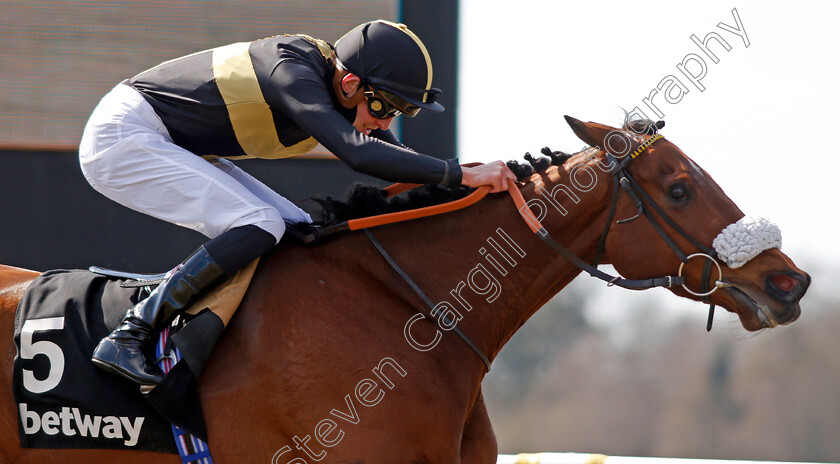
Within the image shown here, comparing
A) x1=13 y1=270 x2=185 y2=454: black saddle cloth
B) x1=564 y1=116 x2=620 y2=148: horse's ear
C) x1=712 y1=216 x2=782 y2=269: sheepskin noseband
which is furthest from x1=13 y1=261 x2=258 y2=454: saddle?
x1=712 y1=216 x2=782 y2=269: sheepskin noseband

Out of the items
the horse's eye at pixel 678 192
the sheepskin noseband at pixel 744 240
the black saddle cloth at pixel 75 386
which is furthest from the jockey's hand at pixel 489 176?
the black saddle cloth at pixel 75 386

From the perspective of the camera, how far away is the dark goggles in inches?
107

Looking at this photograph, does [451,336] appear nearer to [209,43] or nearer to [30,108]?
[209,43]

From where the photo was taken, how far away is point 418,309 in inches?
101

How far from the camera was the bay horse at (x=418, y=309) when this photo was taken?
7.80ft

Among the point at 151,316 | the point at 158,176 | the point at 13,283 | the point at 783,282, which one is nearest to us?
the point at 151,316

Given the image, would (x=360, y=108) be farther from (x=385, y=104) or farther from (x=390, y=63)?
(x=390, y=63)

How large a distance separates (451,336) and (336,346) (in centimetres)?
37

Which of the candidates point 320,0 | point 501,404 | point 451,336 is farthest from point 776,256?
point 501,404

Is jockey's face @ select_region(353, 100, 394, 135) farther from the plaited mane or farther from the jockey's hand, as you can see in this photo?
the jockey's hand

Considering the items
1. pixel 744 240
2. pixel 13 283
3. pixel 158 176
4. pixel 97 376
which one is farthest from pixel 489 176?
pixel 13 283

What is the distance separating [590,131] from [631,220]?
0.34 meters

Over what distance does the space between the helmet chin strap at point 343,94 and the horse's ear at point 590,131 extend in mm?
704

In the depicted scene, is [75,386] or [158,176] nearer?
[75,386]
